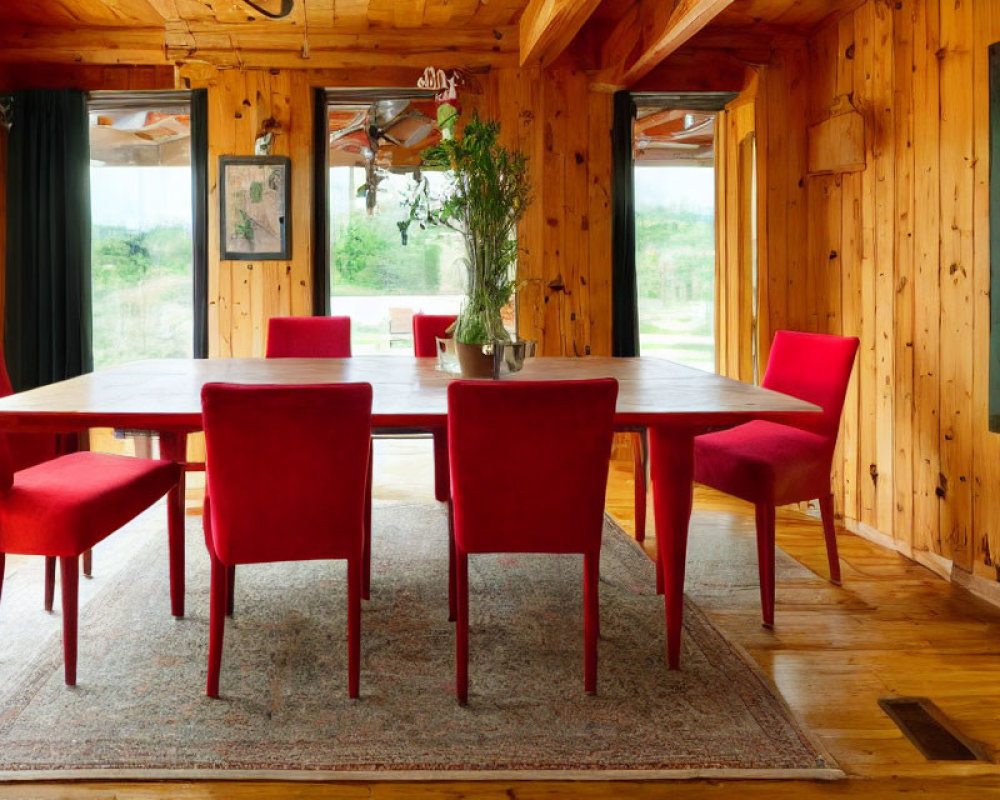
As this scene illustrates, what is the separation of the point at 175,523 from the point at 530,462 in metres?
1.21

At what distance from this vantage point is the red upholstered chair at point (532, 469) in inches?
79.9

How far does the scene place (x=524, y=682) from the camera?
7.40ft

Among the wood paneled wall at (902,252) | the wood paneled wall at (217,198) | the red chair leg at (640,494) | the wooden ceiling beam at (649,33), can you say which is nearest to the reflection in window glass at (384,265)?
the wood paneled wall at (217,198)

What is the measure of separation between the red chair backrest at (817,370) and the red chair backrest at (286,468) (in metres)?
1.52

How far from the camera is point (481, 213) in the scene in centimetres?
259

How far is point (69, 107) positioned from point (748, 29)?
12.2 ft

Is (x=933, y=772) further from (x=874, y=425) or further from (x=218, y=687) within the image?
(x=874, y=425)

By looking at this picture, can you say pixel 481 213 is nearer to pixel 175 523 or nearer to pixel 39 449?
pixel 175 523

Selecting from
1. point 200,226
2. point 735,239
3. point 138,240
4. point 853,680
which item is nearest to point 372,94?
point 200,226

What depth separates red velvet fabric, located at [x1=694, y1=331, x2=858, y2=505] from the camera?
2742 mm

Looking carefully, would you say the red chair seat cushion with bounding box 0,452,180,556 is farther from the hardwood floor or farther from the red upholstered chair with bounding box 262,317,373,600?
the red upholstered chair with bounding box 262,317,373,600

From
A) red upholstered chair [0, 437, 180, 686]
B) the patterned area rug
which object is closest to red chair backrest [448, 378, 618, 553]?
the patterned area rug

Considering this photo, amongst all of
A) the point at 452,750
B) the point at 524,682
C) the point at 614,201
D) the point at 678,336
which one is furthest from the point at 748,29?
the point at 452,750

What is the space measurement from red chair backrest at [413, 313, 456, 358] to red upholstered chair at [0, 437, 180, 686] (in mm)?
1818
